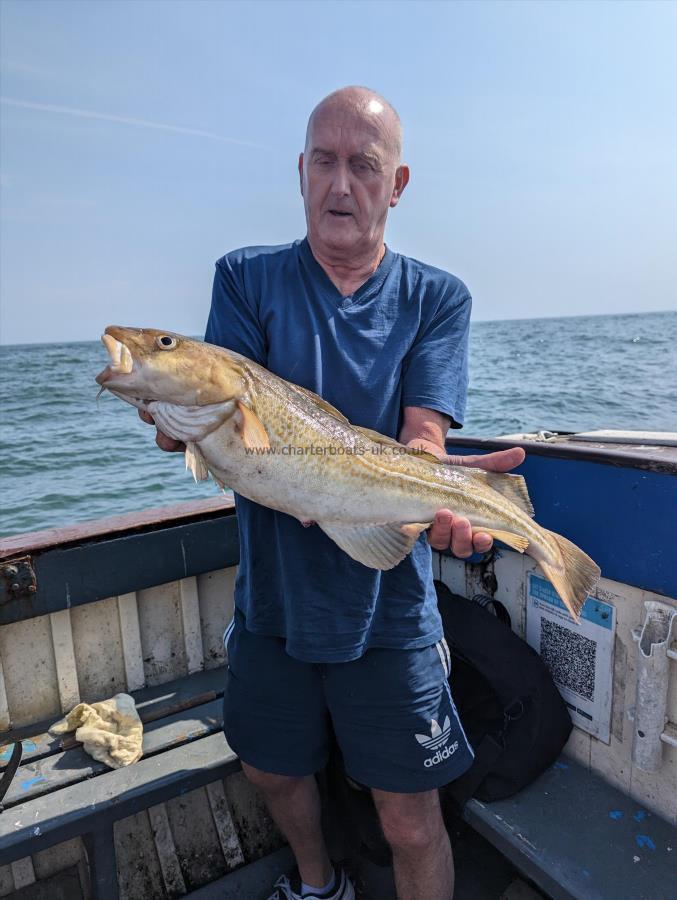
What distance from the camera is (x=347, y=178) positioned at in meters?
2.52

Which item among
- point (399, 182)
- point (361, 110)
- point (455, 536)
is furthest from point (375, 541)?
point (361, 110)

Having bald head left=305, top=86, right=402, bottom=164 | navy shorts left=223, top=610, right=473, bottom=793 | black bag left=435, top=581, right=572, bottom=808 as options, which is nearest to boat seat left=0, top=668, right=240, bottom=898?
navy shorts left=223, top=610, right=473, bottom=793

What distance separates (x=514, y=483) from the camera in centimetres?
273

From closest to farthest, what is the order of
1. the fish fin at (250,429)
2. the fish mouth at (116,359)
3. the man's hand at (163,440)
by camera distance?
1. the fish mouth at (116,359)
2. the fish fin at (250,429)
3. the man's hand at (163,440)

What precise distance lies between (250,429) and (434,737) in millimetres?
1477

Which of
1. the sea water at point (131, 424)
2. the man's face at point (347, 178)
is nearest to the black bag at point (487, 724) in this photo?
the man's face at point (347, 178)

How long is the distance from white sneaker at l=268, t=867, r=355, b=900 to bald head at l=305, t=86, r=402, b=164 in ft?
11.1

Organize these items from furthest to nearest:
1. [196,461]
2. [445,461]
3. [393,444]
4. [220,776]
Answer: [220,776]
[445,461]
[393,444]
[196,461]

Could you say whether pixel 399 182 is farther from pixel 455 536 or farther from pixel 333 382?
pixel 455 536

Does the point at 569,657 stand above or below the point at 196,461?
below

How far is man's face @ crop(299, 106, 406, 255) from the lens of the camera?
2.50m

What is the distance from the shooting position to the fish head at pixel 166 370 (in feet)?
7.02

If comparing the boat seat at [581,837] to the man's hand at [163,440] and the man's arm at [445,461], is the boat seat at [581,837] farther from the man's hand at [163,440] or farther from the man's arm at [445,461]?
the man's hand at [163,440]

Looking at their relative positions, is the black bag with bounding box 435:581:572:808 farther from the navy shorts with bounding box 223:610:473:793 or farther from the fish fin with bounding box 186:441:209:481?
the fish fin with bounding box 186:441:209:481
